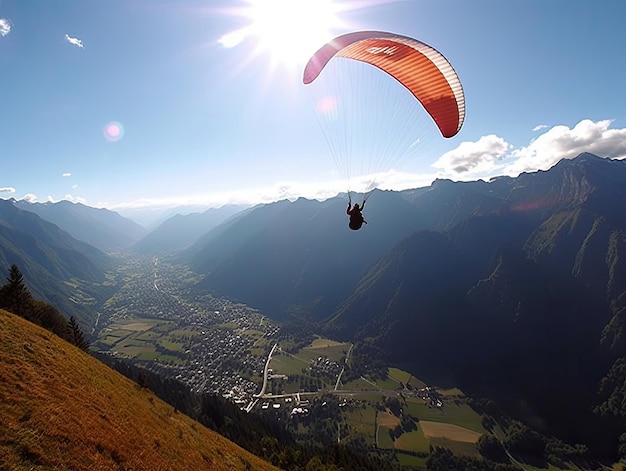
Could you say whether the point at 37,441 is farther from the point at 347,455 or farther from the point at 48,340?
the point at 347,455

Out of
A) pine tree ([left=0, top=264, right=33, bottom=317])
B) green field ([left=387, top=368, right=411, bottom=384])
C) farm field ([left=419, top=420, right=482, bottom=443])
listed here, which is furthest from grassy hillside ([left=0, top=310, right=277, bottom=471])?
green field ([left=387, top=368, right=411, bottom=384])

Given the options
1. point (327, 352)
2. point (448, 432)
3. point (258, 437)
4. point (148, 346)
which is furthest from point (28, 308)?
point (148, 346)

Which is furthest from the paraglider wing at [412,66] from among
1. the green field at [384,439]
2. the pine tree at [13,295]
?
the green field at [384,439]

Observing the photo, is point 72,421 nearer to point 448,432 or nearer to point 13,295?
point 13,295

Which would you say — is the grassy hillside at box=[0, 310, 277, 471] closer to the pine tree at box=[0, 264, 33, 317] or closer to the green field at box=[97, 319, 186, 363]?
the pine tree at box=[0, 264, 33, 317]

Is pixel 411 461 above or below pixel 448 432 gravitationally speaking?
above

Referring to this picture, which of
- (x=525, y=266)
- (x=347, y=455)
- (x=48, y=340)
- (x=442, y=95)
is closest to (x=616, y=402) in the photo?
(x=525, y=266)
